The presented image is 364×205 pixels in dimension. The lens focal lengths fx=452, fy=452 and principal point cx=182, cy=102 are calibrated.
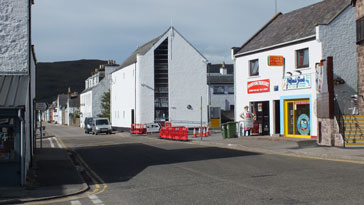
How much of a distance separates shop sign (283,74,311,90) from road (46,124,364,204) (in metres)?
8.26

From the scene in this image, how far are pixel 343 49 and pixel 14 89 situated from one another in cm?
1768

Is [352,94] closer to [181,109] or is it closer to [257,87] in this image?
[257,87]

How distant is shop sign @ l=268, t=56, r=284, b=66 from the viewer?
26125 millimetres

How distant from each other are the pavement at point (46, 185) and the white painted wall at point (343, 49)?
14495 mm

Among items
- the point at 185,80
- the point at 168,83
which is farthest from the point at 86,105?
the point at 185,80

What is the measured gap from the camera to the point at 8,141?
1190cm

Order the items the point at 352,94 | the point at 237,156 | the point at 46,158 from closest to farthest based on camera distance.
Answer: the point at 237,156 → the point at 46,158 → the point at 352,94

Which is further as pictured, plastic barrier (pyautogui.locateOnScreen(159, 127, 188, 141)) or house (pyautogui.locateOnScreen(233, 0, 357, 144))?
plastic barrier (pyautogui.locateOnScreen(159, 127, 188, 141))

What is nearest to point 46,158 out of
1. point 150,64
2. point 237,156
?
point 237,156

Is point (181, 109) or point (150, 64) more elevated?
point (150, 64)

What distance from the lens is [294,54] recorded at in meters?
25.7

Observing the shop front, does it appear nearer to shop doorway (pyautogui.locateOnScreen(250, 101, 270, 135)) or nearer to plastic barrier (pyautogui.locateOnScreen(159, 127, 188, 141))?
shop doorway (pyautogui.locateOnScreen(250, 101, 270, 135))

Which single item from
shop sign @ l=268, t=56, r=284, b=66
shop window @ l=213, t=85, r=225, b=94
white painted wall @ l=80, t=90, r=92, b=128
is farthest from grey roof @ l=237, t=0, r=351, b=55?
white painted wall @ l=80, t=90, r=92, b=128

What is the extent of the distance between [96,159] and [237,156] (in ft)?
20.0
